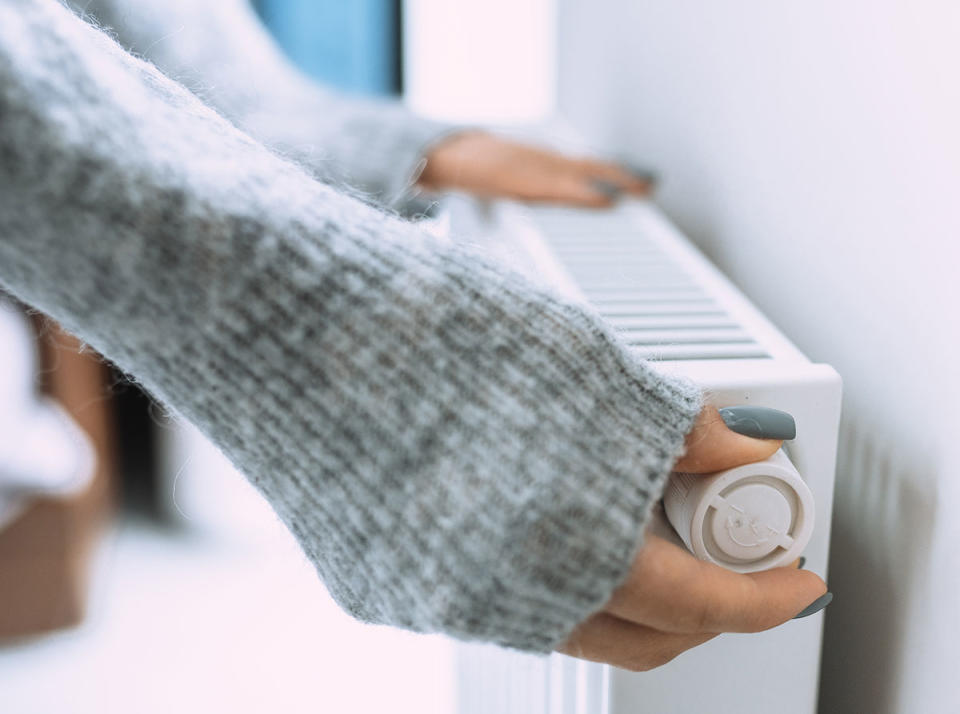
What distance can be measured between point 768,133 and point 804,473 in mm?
247

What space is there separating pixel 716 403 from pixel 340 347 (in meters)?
0.18

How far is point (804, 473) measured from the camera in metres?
0.42

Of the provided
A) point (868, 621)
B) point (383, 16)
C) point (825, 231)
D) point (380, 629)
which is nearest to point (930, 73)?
point (825, 231)

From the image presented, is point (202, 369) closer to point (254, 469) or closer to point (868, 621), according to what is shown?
point (254, 469)

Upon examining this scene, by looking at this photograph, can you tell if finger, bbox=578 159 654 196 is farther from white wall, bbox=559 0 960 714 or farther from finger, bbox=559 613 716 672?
finger, bbox=559 613 716 672

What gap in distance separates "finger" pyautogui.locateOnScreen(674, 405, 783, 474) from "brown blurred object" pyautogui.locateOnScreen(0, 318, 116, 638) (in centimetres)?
93

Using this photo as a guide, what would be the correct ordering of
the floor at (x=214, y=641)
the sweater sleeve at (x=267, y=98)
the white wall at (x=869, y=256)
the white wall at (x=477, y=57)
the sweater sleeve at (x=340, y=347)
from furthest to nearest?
the white wall at (x=477, y=57) → the floor at (x=214, y=641) → the sweater sleeve at (x=267, y=98) → the white wall at (x=869, y=256) → the sweater sleeve at (x=340, y=347)

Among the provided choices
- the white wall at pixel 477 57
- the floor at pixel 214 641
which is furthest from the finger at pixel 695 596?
the white wall at pixel 477 57

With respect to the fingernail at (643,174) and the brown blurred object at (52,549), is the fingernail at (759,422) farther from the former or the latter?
the brown blurred object at (52,549)

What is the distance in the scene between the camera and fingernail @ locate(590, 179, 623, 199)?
754 millimetres

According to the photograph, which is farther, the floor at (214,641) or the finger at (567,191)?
the floor at (214,641)

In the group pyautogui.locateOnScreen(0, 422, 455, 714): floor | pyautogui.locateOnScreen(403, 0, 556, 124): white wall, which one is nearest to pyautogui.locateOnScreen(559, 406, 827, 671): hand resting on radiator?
pyautogui.locateOnScreen(0, 422, 455, 714): floor

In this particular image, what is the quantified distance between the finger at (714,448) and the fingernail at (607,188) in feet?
1.36

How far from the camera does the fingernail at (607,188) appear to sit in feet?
2.47
